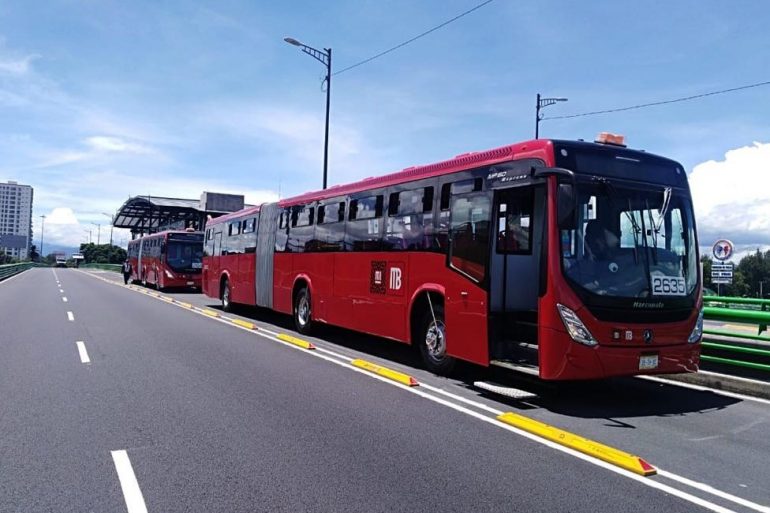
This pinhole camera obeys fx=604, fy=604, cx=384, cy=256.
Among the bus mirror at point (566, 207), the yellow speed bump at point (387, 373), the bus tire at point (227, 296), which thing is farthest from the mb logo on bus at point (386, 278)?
the bus tire at point (227, 296)

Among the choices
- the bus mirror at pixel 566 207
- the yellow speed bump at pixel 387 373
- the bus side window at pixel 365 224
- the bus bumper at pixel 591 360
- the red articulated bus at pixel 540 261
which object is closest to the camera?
the bus mirror at pixel 566 207

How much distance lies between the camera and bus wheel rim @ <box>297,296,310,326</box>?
1379 cm

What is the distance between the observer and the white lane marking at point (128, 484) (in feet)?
13.4

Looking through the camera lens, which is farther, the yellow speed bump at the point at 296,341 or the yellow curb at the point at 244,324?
the yellow curb at the point at 244,324

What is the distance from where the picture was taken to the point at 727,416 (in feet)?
23.0

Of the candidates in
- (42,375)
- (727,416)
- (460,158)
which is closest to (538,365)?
(727,416)

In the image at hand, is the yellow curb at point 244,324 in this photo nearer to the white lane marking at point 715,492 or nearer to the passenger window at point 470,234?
the passenger window at point 470,234

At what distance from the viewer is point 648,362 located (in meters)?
7.15

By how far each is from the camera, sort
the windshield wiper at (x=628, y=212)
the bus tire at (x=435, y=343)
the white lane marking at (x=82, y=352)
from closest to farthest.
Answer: the windshield wiper at (x=628, y=212), the bus tire at (x=435, y=343), the white lane marking at (x=82, y=352)

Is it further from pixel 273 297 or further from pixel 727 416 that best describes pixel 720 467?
pixel 273 297

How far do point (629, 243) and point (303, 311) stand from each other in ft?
27.6

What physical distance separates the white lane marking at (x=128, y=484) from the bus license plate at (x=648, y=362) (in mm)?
5520

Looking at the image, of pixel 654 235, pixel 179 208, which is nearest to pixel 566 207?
pixel 654 235

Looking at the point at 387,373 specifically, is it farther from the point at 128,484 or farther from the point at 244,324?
the point at 244,324
